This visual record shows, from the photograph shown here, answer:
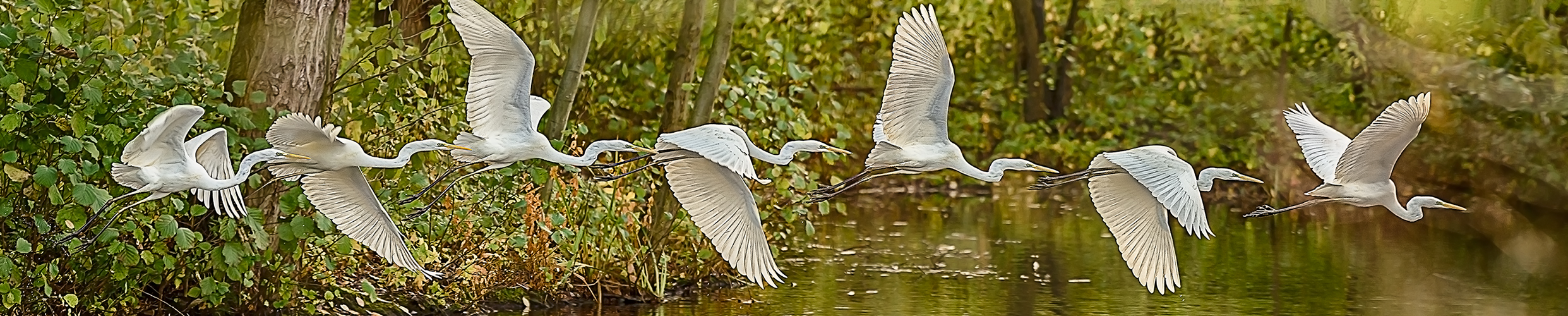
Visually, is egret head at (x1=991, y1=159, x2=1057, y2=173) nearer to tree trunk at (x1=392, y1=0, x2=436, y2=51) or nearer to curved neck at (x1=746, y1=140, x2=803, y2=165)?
curved neck at (x1=746, y1=140, x2=803, y2=165)

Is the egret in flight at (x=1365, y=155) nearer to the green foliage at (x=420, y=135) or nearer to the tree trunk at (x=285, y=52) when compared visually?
the green foliage at (x=420, y=135)

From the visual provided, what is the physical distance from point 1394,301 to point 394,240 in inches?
238

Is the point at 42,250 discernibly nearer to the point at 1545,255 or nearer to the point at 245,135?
the point at 245,135

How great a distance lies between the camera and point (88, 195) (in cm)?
553

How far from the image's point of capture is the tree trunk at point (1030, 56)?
18703 millimetres

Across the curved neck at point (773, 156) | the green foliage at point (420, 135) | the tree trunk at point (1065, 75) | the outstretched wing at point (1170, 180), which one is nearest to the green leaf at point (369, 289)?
the green foliage at point (420, 135)

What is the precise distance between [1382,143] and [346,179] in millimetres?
3268

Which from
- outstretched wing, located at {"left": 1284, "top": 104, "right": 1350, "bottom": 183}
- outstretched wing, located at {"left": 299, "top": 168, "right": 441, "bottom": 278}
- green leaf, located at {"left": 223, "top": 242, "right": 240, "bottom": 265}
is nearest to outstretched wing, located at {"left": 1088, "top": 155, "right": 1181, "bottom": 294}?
outstretched wing, located at {"left": 1284, "top": 104, "right": 1350, "bottom": 183}

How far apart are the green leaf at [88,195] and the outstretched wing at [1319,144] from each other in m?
4.02

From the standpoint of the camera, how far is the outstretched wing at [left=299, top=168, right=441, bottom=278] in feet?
18.1

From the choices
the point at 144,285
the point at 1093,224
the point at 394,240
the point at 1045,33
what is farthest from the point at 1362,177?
the point at 1045,33

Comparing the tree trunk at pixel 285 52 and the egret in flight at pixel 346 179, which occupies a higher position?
the tree trunk at pixel 285 52

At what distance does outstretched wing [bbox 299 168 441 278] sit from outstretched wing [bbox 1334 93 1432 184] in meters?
2.96

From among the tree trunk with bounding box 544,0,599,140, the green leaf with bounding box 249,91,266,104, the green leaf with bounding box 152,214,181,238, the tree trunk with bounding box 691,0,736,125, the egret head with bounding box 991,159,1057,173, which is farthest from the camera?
the tree trunk with bounding box 691,0,736,125
